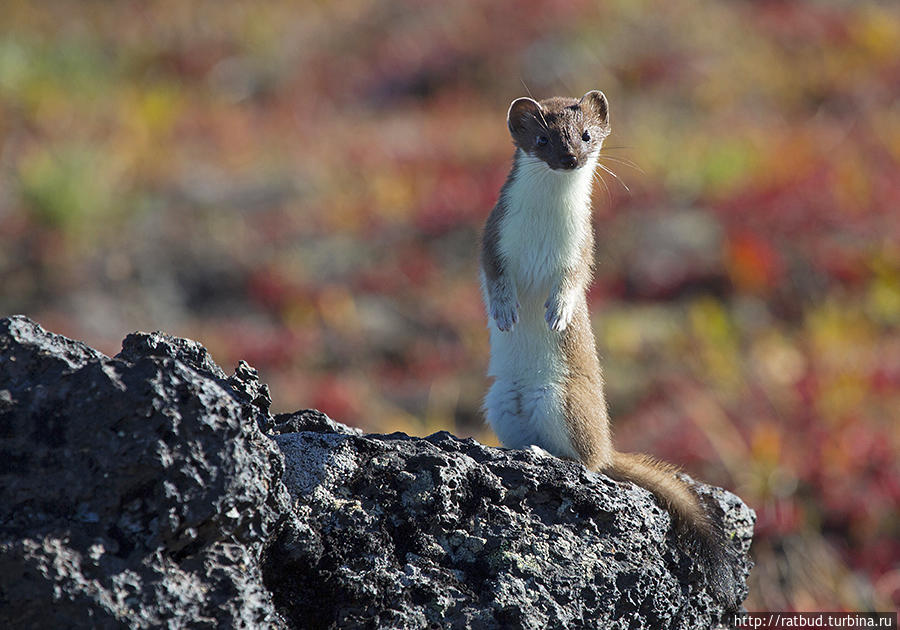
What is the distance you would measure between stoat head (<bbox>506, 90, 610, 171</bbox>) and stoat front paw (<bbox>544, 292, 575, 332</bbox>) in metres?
0.50

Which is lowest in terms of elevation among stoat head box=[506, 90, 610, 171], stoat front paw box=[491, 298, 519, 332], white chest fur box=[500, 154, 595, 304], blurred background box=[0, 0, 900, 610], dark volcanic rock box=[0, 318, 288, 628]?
dark volcanic rock box=[0, 318, 288, 628]

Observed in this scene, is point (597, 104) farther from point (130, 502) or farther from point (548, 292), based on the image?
point (130, 502)

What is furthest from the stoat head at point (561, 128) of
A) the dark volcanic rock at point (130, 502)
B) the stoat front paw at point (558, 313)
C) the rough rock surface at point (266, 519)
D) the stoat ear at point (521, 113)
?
the dark volcanic rock at point (130, 502)

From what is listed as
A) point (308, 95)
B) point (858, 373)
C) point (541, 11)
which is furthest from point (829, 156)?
point (308, 95)

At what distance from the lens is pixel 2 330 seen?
2.69 metres

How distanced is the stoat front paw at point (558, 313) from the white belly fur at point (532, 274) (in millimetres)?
113

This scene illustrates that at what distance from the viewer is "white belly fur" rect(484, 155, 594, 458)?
12.8 feet

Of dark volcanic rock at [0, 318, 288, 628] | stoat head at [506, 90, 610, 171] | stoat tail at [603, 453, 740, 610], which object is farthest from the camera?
stoat head at [506, 90, 610, 171]

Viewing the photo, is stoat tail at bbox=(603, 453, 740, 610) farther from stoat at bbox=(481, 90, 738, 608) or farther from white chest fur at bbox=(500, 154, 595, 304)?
white chest fur at bbox=(500, 154, 595, 304)

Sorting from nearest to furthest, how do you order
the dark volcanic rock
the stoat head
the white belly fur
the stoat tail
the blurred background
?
the dark volcanic rock < the stoat tail < the stoat head < the white belly fur < the blurred background

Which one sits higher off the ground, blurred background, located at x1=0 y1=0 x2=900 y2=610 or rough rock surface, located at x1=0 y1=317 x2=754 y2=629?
blurred background, located at x1=0 y1=0 x2=900 y2=610

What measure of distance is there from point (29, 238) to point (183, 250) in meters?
1.61

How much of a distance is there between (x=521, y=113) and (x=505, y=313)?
0.79m

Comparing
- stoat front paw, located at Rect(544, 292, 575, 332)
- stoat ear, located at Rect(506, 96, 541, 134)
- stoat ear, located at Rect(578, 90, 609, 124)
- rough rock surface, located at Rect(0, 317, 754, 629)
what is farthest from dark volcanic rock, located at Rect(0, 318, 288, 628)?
stoat ear, located at Rect(578, 90, 609, 124)
